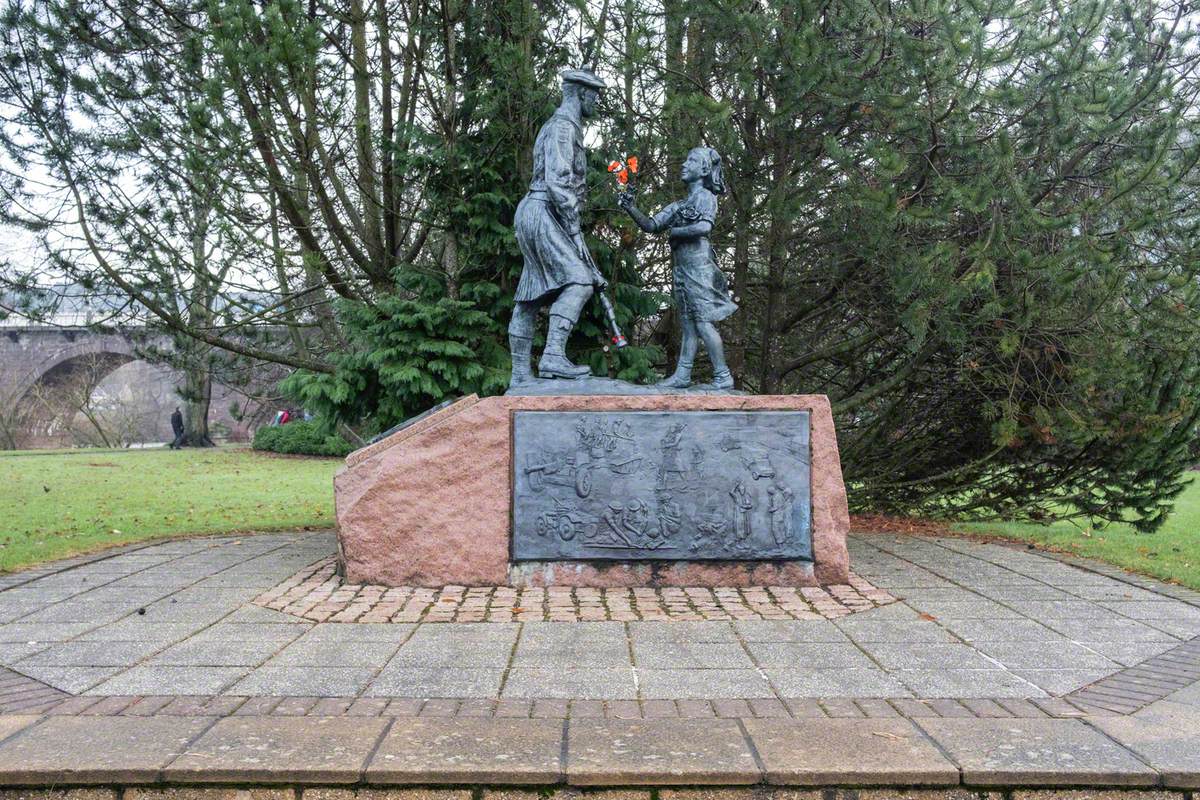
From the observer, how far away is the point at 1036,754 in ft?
10.8

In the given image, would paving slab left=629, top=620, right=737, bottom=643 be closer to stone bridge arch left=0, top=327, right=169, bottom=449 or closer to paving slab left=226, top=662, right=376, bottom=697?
paving slab left=226, top=662, right=376, bottom=697

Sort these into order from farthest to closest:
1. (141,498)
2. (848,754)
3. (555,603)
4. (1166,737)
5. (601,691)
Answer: (141,498)
(555,603)
(601,691)
(1166,737)
(848,754)

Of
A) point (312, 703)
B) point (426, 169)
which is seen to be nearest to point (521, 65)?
point (426, 169)

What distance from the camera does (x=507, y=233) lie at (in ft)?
27.5

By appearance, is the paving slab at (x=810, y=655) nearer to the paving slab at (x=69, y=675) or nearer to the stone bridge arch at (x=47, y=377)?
the paving slab at (x=69, y=675)

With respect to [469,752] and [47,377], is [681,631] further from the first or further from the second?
[47,377]

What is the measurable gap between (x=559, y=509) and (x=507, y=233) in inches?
120

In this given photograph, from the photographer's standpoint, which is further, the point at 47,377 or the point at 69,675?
the point at 47,377

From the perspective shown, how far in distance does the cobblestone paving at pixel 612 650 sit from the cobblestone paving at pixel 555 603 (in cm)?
3

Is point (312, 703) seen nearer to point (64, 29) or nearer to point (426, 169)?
point (426, 169)

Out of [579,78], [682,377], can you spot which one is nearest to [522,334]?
[682,377]

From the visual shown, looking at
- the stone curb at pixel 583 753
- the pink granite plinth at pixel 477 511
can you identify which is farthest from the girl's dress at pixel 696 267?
the stone curb at pixel 583 753

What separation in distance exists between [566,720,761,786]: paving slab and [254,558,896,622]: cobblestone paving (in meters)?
1.82

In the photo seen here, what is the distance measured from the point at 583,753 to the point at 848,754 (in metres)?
0.92
